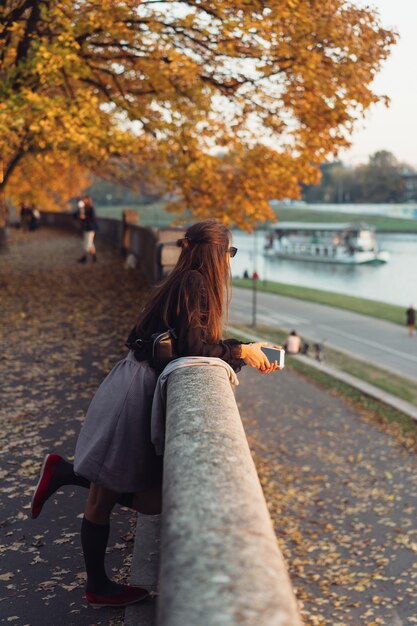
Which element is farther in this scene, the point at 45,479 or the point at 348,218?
the point at 348,218

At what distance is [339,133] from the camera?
47.0 ft

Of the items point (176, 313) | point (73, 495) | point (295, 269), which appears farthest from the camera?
point (295, 269)

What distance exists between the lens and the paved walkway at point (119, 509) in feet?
15.2

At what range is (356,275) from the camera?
82250 mm

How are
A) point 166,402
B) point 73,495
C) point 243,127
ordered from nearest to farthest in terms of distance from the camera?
point 166,402
point 73,495
point 243,127

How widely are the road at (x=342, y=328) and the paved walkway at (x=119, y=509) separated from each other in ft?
38.4

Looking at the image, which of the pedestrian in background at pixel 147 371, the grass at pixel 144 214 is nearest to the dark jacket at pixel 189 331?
the pedestrian in background at pixel 147 371

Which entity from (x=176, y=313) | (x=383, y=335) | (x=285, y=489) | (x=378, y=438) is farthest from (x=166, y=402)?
(x=383, y=335)

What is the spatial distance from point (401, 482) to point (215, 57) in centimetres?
858

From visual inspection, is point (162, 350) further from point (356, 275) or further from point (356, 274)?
point (356, 274)

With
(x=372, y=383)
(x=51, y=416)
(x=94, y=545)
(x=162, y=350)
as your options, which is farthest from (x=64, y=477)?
(x=372, y=383)

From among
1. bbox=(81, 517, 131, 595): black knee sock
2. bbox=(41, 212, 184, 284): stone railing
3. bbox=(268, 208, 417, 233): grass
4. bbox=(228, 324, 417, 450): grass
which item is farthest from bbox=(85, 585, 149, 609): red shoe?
bbox=(268, 208, 417, 233): grass

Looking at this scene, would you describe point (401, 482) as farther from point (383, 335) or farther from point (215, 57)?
point (383, 335)

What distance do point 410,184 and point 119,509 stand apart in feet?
616
